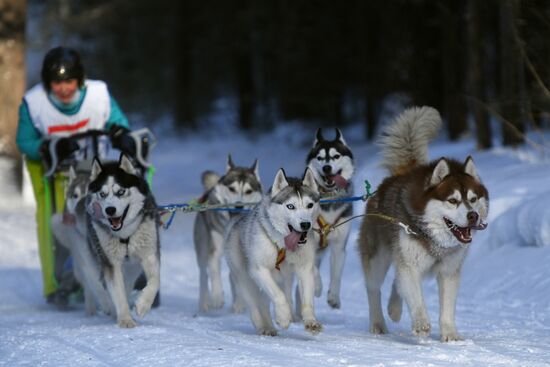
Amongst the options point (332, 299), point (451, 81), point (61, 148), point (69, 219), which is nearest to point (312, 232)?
point (332, 299)

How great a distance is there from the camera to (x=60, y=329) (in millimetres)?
6281

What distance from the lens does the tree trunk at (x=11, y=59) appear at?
14.1 meters

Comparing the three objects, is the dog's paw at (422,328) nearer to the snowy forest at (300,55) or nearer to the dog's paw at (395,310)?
the dog's paw at (395,310)

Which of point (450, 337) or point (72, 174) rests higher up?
point (72, 174)

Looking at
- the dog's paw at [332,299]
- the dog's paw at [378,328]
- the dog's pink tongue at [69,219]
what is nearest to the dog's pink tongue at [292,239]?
the dog's paw at [378,328]

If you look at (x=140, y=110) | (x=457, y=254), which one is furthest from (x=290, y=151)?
(x=457, y=254)

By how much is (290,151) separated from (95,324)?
687 inches

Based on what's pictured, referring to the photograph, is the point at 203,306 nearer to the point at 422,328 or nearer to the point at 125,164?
the point at 125,164

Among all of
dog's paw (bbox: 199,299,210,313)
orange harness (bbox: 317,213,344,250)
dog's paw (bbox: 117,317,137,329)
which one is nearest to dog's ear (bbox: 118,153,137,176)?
dog's paw (bbox: 117,317,137,329)

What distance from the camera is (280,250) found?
5781 millimetres

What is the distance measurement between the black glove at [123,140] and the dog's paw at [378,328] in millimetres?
2265

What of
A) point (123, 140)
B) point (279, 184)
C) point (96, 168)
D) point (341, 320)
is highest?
point (123, 140)

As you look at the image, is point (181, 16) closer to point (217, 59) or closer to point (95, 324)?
point (217, 59)

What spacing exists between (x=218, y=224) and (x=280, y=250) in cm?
202
